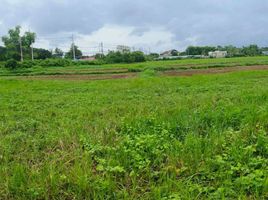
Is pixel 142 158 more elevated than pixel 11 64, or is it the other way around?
pixel 11 64

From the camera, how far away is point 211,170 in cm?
334

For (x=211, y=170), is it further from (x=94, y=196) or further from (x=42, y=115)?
(x=42, y=115)

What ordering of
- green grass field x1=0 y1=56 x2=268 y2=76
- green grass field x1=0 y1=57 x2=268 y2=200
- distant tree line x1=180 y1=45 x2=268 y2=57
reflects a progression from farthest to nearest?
1. distant tree line x1=180 y1=45 x2=268 y2=57
2. green grass field x1=0 y1=56 x2=268 y2=76
3. green grass field x1=0 y1=57 x2=268 y2=200

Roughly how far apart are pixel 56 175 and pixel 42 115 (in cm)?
393

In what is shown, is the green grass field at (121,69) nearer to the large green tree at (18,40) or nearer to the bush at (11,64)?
the bush at (11,64)

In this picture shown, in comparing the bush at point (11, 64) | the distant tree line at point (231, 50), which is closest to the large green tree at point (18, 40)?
the bush at point (11, 64)

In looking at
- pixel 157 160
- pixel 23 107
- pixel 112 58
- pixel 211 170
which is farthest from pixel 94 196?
pixel 112 58

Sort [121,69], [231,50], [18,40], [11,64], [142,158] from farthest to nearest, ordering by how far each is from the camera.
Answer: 1. [231,50]
2. [18,40]
3. [11,64]
4. [121,69]
5. [142,158]

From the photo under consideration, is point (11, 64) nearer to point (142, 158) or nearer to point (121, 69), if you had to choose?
point (121, 69)

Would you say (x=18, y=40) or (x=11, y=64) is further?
(x=18, y=40)

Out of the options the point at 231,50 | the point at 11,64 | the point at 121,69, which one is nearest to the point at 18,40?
the point at 11,64

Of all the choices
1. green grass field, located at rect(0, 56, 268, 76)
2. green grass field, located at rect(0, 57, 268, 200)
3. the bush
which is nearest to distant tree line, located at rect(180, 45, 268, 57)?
green grass field, located at rect(0, 56, 268, 76)

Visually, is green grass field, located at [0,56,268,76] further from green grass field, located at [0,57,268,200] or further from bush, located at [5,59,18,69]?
green grass field, located at [0,57,268,200]

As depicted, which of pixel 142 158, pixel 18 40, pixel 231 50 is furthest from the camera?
pixel 231 50
